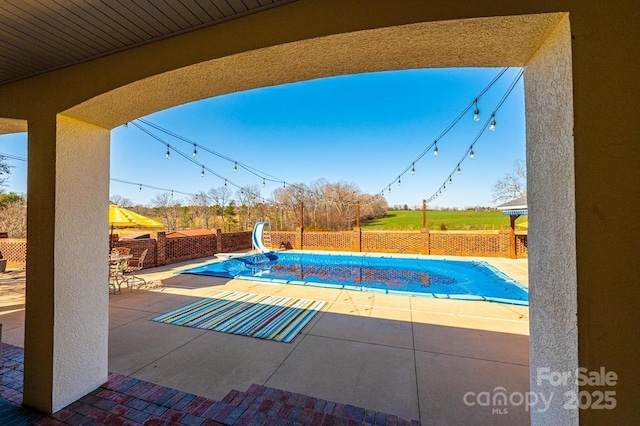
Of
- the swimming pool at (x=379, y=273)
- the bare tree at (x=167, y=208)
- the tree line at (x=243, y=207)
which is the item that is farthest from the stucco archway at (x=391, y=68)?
the bare tree at (x=167, y=208)

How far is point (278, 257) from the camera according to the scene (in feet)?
43.2

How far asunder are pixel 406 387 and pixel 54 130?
12.6 feet

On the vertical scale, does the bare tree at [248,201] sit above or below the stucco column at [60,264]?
above

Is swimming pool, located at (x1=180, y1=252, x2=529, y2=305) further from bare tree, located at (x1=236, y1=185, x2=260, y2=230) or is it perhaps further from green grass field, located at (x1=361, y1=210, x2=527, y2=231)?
bare tree, located at (x1=236, y1=185, x2=260, y2=230)

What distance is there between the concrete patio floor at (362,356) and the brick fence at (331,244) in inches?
189

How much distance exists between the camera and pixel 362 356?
3.06m

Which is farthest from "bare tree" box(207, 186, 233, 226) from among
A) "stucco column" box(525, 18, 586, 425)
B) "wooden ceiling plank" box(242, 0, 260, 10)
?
"stucco column" box(525, 18, 586, 425)

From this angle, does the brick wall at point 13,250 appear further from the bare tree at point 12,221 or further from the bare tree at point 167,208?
the bare tree at point 167,208

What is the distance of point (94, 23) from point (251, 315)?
4148 millimetres

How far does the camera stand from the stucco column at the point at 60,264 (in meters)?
1.97

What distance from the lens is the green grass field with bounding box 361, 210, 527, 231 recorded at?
1623 centimetres

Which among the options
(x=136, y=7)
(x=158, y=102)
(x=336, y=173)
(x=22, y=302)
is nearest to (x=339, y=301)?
(x=158, y=102)

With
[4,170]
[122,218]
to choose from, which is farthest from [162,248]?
[4,170]

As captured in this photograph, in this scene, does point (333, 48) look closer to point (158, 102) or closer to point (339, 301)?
point (158, 102)
